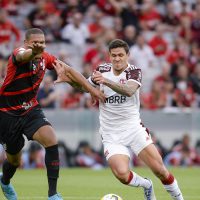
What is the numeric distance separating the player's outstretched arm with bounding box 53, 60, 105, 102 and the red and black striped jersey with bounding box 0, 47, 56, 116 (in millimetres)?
319

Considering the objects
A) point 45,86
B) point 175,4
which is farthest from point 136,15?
point 45,86

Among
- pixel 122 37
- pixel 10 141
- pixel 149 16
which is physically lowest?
pixel 10 141

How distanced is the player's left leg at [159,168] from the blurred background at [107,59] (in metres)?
8.26

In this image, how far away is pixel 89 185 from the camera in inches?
604

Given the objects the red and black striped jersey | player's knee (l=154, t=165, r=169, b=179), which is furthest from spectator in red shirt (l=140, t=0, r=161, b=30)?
player's knee (l=154, t=165, r=169, b=179)

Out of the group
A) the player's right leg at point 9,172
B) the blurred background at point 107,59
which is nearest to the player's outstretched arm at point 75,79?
the player's right leg at point 9,172

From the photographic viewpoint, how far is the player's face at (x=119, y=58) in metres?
10.7

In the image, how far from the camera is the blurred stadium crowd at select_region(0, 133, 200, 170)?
64.2 feet

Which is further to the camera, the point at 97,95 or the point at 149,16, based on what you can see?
the point at 149,16

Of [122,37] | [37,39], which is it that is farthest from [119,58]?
[122,37]

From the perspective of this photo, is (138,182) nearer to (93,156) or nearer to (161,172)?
(161,172)

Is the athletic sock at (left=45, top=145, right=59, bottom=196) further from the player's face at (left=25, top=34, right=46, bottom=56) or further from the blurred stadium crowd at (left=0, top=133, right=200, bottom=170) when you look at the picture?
the blurred stadium crowd at (left=0, top=133, right=200, bottom=170)

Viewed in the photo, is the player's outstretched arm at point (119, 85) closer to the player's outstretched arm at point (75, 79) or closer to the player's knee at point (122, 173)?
the player's outstretched arm at point (75, 79)

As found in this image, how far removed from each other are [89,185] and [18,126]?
4.79m
